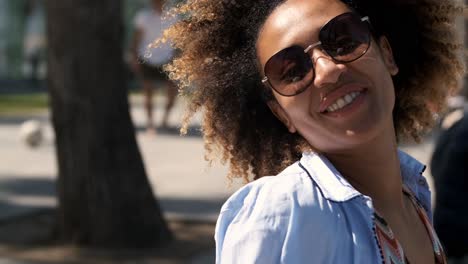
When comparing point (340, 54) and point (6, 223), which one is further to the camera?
point (6, 223)

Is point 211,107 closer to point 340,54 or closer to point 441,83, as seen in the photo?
point 340,54

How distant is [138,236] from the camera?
6320mm

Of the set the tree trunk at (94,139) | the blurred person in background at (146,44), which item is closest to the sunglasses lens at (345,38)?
the tree trunk at (94,139)

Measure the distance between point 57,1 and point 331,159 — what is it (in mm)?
4699

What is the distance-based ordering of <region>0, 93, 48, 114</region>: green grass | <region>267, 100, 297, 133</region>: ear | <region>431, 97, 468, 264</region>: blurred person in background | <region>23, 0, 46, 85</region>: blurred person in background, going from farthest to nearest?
<region>23, 0, 46, 85</region>: blurred person in background
<region>0, 93, 48, 114</region>: green grass
<region>431, 97, 468, 264</region>: blurred person in background
<region>267, 100, 297, 133</region>: ear

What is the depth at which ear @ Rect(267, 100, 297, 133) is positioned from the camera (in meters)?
2.00

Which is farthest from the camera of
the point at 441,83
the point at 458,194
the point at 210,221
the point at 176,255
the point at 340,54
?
the point at 210,221

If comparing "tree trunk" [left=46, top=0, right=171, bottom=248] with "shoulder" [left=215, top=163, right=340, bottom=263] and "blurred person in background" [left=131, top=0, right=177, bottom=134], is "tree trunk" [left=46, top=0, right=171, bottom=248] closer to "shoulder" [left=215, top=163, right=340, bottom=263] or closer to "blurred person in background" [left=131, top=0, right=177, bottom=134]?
"blurred person in background" [left=131, top=0, right=177, bottom=134]

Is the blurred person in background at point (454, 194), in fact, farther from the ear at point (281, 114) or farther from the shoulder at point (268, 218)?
the shoulder at point (268, 218)

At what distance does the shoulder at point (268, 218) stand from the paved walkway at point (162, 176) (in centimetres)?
431

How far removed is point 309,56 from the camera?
1.86 meters

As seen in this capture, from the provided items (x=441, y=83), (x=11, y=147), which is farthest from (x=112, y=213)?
(x=11, y=147)

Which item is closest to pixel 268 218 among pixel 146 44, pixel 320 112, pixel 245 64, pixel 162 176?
pixel 320 112

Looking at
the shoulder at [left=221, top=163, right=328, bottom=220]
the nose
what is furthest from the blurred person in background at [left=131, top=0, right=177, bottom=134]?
the shoulder at [left=221, top=163, right=328, bottom=220]
